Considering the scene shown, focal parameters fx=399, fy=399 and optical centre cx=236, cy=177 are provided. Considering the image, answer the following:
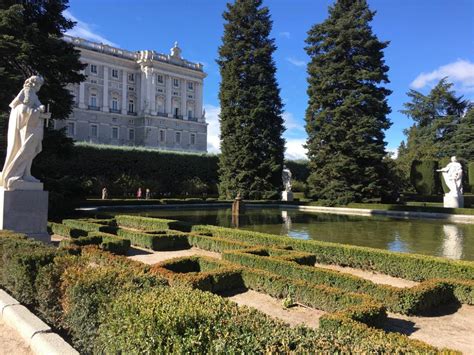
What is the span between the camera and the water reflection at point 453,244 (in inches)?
360

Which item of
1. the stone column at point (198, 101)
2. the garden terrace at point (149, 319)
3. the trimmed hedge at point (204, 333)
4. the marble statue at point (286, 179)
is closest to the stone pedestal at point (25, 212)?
the garden terrace at point (149, 319)

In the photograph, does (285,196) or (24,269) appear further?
(285,196)

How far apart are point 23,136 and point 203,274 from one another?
4808 mm

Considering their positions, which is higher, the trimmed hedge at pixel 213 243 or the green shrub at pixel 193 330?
the green shrub at pixel 193 330

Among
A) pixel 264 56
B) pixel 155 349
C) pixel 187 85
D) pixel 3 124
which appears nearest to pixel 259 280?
pixel 155 349

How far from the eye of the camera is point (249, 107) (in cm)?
3050

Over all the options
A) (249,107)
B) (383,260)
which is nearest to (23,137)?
(383,260)

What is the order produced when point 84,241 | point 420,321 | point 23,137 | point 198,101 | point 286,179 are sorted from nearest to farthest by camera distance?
point 420,321 < point 23,137 < point 84,241 < point 286,179 < point 198,101

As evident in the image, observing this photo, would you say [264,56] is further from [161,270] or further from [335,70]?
[161,270]

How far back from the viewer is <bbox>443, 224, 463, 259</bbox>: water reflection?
9133 millimetres

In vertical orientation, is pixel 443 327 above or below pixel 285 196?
below

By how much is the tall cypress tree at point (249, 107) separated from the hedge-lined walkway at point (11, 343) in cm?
2568

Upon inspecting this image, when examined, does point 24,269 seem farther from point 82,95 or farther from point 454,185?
point 82,95

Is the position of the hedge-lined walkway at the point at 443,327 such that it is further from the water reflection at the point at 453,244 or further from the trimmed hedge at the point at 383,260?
the water reflection at the point at 453,244
